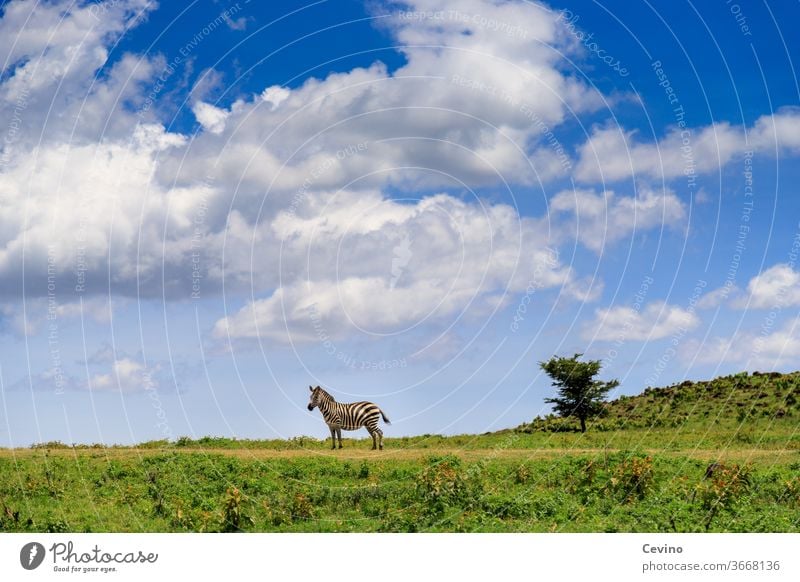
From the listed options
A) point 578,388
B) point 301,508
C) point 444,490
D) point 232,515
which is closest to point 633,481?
point 444,490

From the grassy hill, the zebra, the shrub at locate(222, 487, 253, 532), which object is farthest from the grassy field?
the grassy hill

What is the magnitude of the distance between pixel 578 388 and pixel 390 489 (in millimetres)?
30346

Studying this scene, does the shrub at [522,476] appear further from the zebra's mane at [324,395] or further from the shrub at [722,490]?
the zebra's mane at [324,395]

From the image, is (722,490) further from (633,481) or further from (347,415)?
(347,415)

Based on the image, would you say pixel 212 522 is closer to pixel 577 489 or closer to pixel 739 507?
pixel 577 489

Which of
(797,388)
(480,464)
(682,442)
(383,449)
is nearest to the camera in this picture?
(480,464)

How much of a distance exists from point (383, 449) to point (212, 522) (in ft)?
50.4

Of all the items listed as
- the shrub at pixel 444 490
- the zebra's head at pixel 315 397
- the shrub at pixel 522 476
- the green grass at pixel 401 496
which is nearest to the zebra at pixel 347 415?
the zebra's head at pixel 315 397

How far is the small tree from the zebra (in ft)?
60.1

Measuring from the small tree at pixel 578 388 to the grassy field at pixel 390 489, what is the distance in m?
15.8

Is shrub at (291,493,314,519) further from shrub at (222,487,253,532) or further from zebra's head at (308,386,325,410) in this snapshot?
zebra's head at (308,386,325,410)

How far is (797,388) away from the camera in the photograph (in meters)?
56.0

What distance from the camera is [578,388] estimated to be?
5247cm
